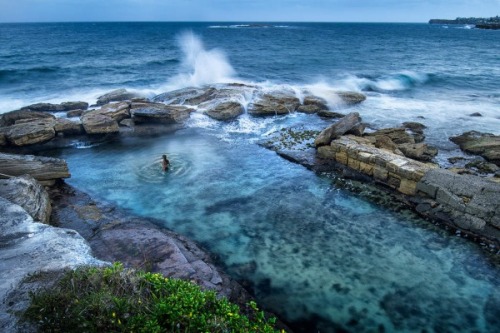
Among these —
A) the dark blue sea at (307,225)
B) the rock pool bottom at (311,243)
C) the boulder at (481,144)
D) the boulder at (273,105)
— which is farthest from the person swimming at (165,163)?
the boulder at (481,144)

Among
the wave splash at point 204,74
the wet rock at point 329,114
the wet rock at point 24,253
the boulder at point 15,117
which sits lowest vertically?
the wet rock at point 329,114

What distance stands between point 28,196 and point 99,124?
12430 mm

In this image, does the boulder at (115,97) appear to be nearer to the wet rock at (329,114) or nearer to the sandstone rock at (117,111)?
the sandstone rock at (117,111)

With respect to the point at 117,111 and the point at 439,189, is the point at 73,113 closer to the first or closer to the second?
the point at 117,111

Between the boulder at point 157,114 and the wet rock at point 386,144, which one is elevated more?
the boulder at point 157,114

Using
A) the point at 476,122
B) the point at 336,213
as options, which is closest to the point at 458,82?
the point at 476,122

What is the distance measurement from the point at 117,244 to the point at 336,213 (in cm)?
864

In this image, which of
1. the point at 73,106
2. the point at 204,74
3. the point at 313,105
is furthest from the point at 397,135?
the point at 204,74

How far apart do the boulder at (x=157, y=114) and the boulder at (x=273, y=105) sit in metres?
5.82

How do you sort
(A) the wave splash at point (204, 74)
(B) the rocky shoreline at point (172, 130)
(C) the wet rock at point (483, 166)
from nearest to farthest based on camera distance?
(B) the rocky shoreline at point (172, 130)
(C) the wet rock at point (483, 166)
(A) the wave splash at point (204, 74)

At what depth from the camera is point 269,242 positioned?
12797mm

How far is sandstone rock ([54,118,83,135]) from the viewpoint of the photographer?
23.3m

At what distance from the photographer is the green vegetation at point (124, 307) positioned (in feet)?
19.2

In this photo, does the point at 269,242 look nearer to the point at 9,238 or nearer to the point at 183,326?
the point at 183,326
